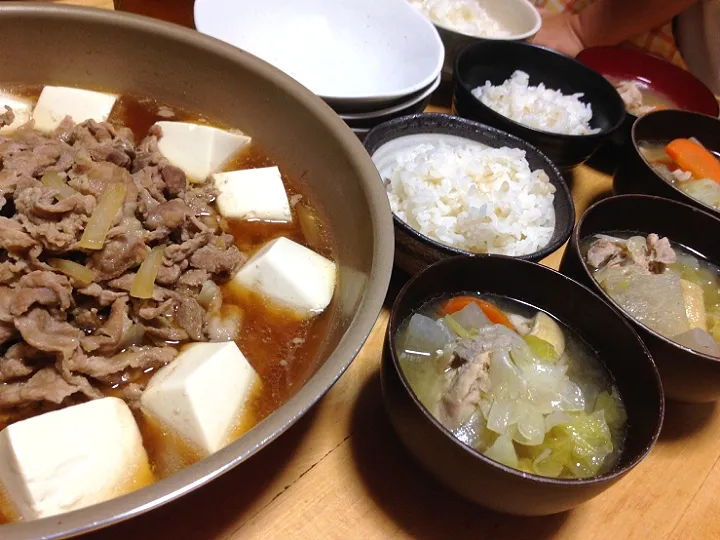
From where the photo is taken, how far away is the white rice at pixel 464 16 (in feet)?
9.36

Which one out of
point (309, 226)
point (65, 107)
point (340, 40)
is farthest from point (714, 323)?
point (65, 107)

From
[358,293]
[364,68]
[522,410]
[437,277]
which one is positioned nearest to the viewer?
[522,410]

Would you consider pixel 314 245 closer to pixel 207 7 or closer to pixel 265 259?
pixel 265 259

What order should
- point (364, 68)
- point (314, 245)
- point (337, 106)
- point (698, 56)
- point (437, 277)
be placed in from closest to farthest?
point (437, 277)
point (314, 245)
point (337, 106)
point (364, 68)
point (698, 56)

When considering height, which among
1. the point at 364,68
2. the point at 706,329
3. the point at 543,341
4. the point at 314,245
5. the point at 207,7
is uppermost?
the point at 207,7

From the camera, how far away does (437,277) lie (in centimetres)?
150

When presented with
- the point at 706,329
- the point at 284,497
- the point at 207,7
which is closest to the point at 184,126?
the point at 207,7

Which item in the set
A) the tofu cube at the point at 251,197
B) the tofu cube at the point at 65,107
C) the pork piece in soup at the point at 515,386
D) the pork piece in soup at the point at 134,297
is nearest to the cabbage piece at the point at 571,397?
the pork piece in soup at the point at 515,386

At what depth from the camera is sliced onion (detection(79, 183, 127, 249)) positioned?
1.35 metres

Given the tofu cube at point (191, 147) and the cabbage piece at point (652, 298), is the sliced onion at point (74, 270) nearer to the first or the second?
the tofu cube at point (191, 147)

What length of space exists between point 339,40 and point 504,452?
6.15 feet

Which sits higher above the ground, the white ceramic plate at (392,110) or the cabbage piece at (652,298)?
the white ceramic plate at (392,110)

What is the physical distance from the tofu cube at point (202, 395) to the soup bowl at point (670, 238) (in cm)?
99

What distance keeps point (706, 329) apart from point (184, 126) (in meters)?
1.71
